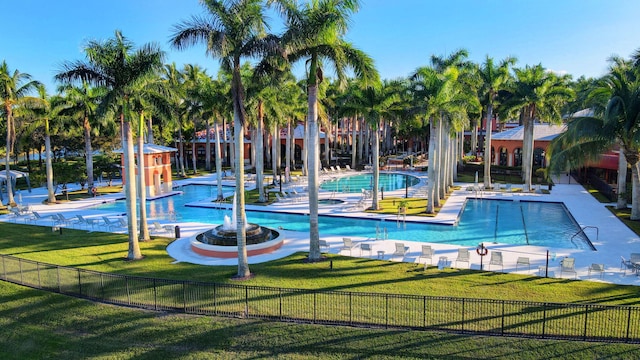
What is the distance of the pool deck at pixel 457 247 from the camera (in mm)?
17453

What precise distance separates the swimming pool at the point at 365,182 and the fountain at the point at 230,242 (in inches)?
791

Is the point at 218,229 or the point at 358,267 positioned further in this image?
the point at 218,229

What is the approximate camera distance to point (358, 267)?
17.3 meters

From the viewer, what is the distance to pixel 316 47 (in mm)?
17125

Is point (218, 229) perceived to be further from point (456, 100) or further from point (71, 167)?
point (71, 167)

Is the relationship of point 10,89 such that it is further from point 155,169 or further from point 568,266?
point 568,266

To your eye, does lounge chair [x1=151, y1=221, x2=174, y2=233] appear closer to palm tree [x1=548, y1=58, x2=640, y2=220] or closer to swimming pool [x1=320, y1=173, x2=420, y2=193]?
swimming pool [x1=320, y1=173, x2=420, y2=193]

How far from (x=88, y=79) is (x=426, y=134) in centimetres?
6803

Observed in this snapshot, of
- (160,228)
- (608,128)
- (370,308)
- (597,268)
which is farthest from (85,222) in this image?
(608,128)

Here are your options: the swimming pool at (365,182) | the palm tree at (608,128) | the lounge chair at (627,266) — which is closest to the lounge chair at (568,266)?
the lounge chair at (627,266)

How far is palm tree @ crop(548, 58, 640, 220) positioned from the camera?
23234 millimetres

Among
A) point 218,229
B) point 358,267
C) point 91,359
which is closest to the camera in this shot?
point 91,359

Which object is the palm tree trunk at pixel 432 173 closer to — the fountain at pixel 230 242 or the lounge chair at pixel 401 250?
the lounge chair at pixel 401 250

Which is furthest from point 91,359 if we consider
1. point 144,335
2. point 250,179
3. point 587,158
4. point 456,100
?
point 250,179
